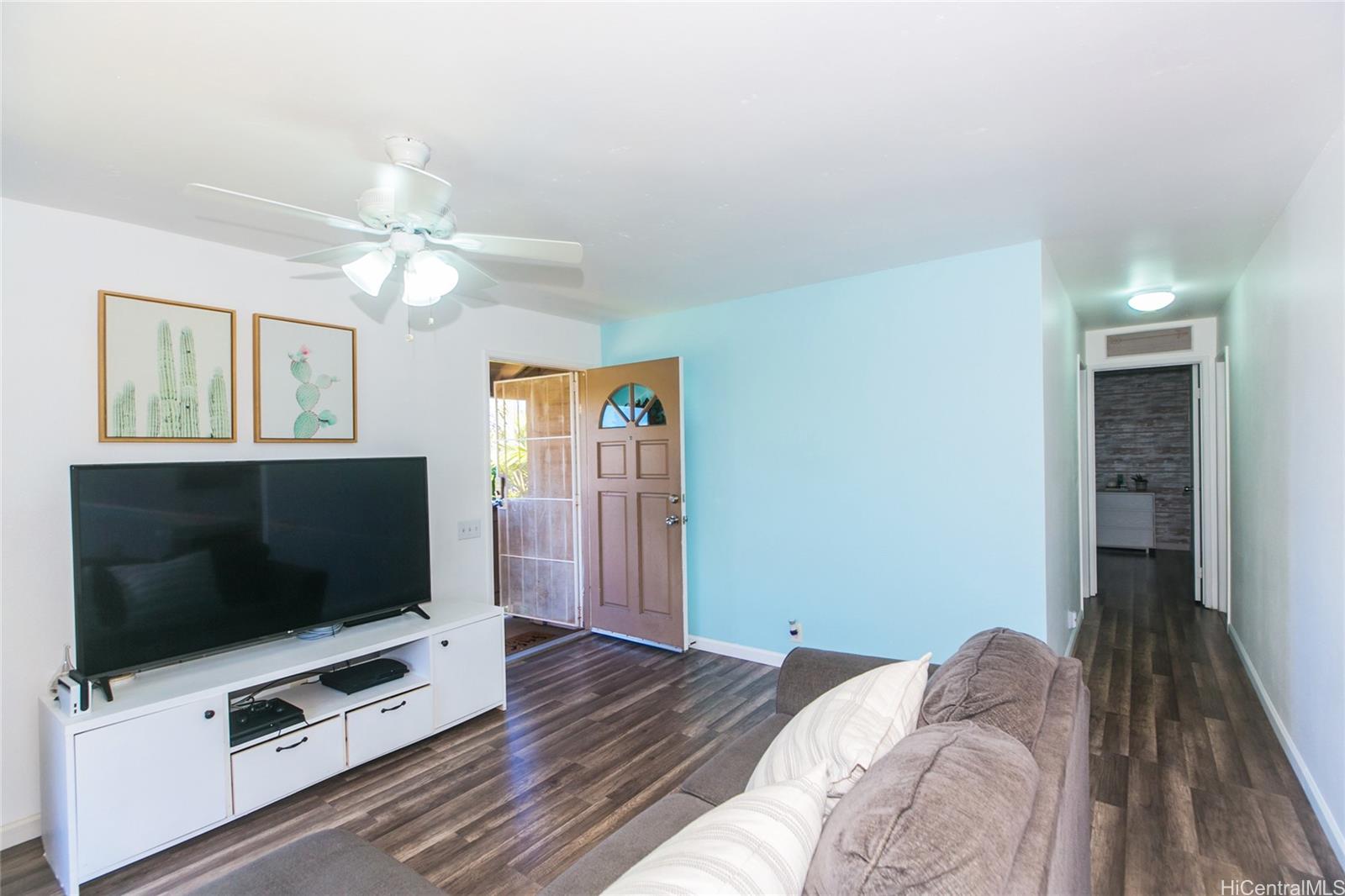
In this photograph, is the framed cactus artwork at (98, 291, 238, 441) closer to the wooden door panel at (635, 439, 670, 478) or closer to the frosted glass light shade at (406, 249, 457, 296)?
the frosted glass light shade at (406, 249, 457, 296)

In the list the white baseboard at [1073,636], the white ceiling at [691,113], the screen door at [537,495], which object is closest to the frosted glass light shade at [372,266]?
the white ceiling at [691,113]

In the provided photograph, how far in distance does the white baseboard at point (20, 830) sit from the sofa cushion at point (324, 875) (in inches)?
61.4

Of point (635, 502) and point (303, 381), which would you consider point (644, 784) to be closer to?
point (635, 502)

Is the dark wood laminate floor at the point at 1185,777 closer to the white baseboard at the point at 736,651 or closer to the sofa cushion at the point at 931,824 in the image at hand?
the sofa cushion at the point at 931,824

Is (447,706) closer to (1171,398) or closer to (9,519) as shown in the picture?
(9,519)

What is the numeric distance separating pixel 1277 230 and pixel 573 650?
180 inches

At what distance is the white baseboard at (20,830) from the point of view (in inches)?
90.4

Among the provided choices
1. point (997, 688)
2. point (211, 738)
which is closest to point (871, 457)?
point (997, 688)

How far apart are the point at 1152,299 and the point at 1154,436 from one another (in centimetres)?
488

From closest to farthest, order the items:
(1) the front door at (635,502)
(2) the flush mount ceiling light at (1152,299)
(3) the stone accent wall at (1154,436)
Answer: (2) the flush mount ceiling light at (1152,299), (1) the front door at (635,502), (3) the stone accent wall at (1154,436)

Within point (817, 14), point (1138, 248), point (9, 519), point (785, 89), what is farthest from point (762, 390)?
point (9, 519)

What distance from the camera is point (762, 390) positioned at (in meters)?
4.09

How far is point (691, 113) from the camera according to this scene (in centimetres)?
184

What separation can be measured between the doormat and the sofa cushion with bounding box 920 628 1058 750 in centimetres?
350
